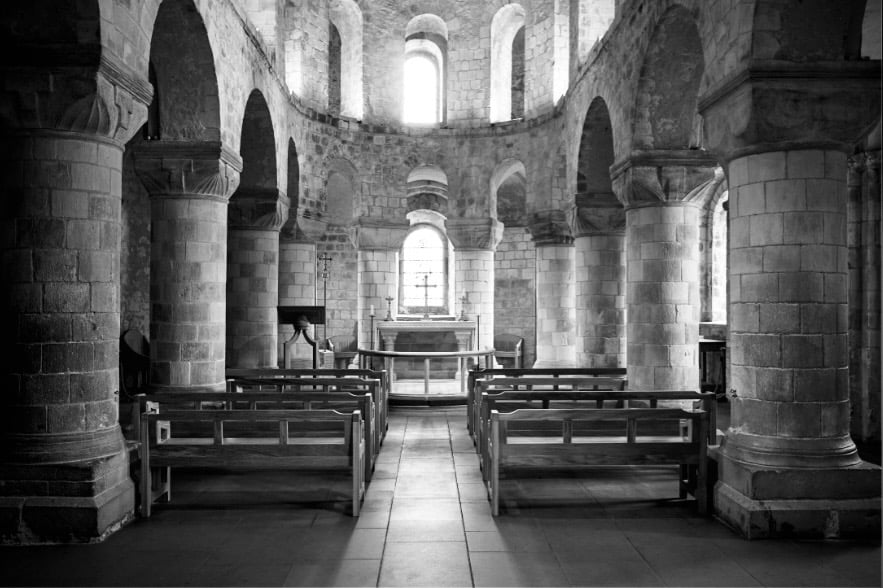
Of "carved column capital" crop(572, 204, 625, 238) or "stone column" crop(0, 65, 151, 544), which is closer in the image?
A: "stone column" crop(0, 65, 151, 544)

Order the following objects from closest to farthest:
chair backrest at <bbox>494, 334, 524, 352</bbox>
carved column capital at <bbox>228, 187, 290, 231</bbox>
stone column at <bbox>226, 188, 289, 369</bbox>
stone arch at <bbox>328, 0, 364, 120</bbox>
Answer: carved column capital at <bbox>228, 187, 290, 231</bbox>, stone column at <bbox>226, 188, 289, 369</bbox>, stone arch at <bbox>328, 0, 364, 120</bbox>, chair backrest at <bbox>494, 334, 524, 352</bbox>

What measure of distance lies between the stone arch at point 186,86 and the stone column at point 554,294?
27.3 ft

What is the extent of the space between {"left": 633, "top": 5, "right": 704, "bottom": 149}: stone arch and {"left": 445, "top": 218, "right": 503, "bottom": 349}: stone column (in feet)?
25.1

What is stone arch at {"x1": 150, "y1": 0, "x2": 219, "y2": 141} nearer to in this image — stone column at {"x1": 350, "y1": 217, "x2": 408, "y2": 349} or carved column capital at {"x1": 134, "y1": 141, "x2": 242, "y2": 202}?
carved column capital at {"x1": 134, "y1": 141, "x2": 242, "y2": 202}

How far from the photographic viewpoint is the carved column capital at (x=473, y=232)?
55.2 feet

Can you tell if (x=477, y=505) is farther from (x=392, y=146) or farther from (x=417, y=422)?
(x=392, y=146)

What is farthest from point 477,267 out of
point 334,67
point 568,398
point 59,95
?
point 59,95

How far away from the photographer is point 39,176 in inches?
208

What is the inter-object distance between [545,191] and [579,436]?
873 centimetres

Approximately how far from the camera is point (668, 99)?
30.3ft

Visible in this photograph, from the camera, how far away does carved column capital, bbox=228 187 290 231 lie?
41.2ft

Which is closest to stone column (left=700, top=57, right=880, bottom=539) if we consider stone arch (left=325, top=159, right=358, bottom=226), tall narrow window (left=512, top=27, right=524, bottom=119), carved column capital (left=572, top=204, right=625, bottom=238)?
carved column capital (left=572, top=204, right=625, bottom=238)

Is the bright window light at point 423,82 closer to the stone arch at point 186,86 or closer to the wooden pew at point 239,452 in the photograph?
the stone arch at point 186,86

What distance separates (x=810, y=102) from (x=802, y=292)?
4.77 feet
